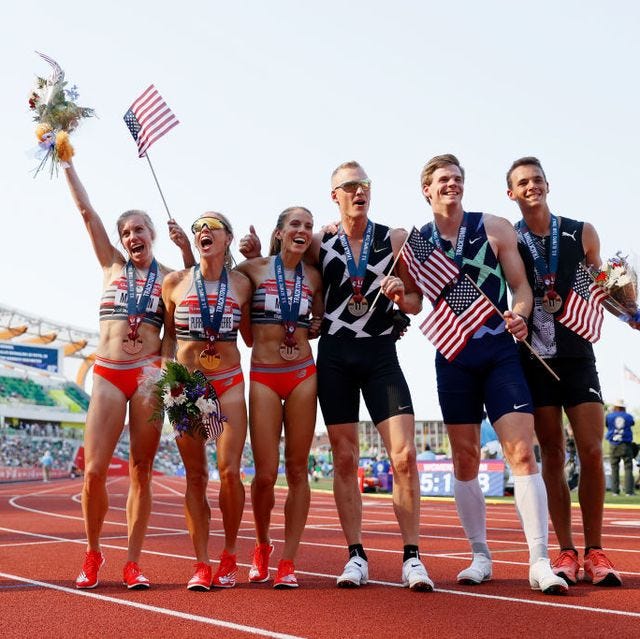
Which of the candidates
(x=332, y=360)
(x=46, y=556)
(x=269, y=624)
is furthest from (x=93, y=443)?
(x=46, y=556)

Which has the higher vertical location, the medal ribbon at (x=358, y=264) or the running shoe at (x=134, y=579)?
the medal ribbon at (x=358, y=264)

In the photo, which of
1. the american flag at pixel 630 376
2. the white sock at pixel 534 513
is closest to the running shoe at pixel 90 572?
the white sock at pixel 534 513

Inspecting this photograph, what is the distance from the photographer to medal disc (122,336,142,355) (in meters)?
5.80

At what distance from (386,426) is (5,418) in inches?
2599

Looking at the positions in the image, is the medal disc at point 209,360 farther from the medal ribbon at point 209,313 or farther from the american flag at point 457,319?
the american flag at point 457,319

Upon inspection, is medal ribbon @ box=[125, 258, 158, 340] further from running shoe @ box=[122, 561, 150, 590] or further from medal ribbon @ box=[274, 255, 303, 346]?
running shoe @ box=[122, 561, 150, 590]

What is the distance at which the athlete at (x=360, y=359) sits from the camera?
18.0 feet

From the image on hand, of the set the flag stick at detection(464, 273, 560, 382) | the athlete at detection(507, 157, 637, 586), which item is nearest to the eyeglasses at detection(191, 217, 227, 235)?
the flag stick at detection(464, 273, 560, 382)

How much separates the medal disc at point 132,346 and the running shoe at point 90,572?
131 cm

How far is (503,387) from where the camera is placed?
5.32 m

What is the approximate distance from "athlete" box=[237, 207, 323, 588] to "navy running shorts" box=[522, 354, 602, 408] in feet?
4.72

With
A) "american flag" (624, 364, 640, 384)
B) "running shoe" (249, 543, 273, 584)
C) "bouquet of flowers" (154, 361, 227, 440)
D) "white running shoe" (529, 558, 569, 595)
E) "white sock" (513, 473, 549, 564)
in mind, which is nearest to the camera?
"white running shoe" (529, 558, 569, 595)

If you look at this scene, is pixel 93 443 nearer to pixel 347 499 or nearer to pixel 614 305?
pixel 347 499

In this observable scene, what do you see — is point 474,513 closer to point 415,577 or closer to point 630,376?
point 415,577
